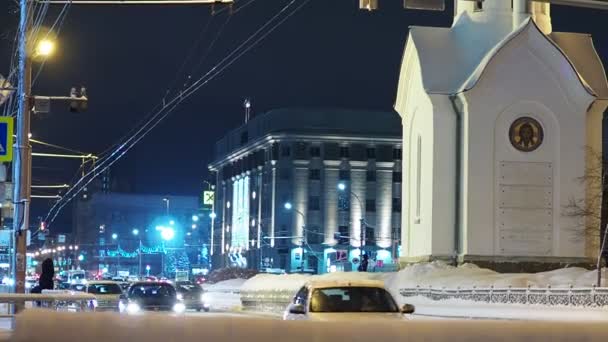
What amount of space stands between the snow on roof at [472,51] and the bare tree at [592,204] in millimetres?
3709

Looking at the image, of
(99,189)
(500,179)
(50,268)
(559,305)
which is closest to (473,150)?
(500,179)

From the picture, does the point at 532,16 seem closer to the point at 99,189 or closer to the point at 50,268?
the point at 50,268

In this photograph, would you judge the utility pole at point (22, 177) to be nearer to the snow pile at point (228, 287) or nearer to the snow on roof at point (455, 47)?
the snow on roof at point (455, 47)

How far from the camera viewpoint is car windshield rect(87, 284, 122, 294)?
37000 mm

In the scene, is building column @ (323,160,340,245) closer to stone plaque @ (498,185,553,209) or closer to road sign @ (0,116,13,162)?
stone plaque @ (498,185,553,209)

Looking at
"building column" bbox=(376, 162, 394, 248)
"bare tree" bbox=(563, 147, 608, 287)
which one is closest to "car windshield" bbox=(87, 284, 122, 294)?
"bare tree" bbox=(563, 147, 608, 287)

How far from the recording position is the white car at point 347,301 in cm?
1608

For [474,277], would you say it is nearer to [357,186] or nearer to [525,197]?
[525,197]

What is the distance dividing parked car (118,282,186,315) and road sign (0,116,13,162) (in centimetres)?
787

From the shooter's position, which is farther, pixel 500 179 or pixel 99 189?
pixel 99 189

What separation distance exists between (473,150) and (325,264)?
5276cm

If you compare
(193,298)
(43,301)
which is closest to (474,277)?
(193,298)

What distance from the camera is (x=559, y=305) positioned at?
3008cm

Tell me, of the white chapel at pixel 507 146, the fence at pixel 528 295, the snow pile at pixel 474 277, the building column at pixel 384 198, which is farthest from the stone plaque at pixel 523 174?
the building column at pixel 384 198
